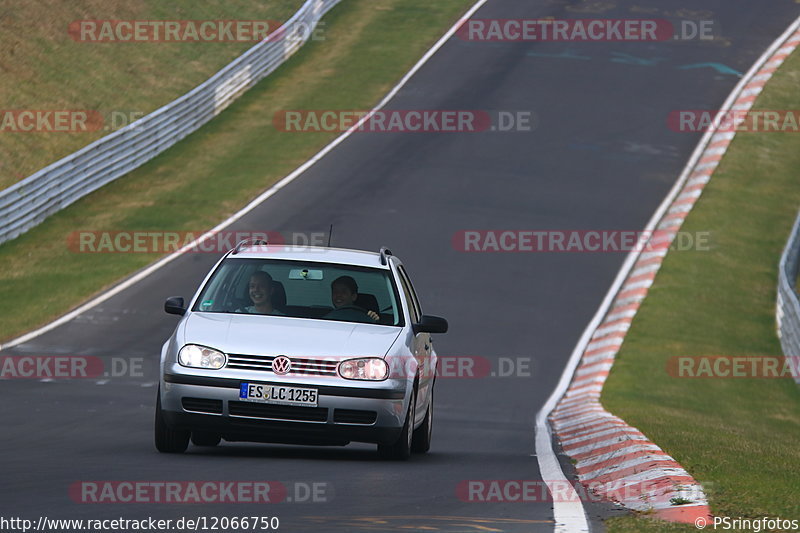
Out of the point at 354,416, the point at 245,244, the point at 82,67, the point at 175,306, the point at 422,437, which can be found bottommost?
the point at 422,437

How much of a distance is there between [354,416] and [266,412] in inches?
24.4

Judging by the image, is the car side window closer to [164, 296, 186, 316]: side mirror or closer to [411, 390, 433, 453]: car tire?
[411, 390, 433, 453]: car tire

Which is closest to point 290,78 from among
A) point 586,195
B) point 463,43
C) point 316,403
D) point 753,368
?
point 463,43

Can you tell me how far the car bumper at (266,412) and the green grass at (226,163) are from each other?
9.54m

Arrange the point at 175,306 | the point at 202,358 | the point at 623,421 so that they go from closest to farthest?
the point at 202,358 < the point at 175,306 < the point at 623,421

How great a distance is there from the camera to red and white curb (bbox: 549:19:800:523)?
8461 millimetres

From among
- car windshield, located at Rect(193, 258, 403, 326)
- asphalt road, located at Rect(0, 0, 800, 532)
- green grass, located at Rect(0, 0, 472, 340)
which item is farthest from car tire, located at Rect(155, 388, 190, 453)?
green grass, located at Rect(0, 0, 472, 340)

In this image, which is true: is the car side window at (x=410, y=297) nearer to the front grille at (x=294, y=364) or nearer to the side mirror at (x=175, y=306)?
the front grille at (x=294, y=364)

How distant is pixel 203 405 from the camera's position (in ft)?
32.2

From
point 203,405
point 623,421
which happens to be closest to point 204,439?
point 203,405

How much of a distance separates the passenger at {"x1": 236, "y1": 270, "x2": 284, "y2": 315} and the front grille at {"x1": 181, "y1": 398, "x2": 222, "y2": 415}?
1.12 meters

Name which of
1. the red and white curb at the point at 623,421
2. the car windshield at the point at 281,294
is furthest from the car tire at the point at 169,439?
the red and white curb at the point at 623,421

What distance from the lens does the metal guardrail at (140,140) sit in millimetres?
24016

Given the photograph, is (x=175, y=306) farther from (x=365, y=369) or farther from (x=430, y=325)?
(x=430, y=325)
